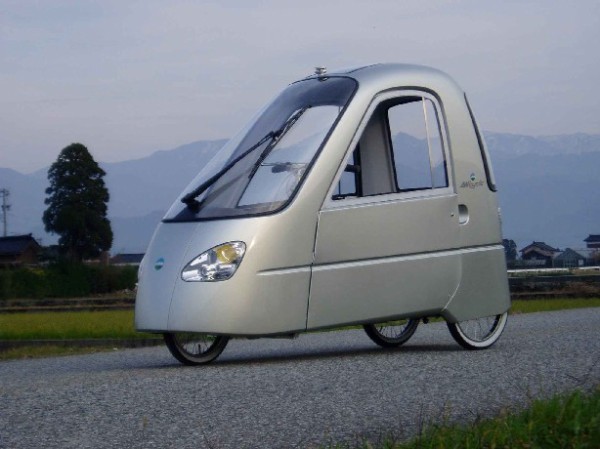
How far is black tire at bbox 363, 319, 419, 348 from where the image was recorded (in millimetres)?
10367

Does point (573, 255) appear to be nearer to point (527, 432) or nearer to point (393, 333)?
point (393, 333)

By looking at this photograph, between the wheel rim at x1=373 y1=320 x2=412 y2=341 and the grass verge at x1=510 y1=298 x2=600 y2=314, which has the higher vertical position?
the wheel rim at x1=373 y1=320 x2=412 y2=341

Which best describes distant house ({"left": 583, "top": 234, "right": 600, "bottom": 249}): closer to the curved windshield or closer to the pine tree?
the pine tree

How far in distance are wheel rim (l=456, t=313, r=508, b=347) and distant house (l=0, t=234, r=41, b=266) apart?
86.2 metres

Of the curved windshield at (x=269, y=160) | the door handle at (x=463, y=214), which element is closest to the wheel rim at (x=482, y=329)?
the door handle at (x=463, y=214)

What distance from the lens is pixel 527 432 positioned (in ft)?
16.5

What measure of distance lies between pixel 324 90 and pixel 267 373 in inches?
96.7

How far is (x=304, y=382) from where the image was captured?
7102mm

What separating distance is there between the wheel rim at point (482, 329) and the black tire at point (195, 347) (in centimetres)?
193

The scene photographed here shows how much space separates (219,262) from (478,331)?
8.50ft

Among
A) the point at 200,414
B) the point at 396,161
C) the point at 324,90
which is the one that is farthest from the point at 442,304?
the point at 200,414

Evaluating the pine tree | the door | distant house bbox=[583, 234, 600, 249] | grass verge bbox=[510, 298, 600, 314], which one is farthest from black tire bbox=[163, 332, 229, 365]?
distant house bbox=[583, 234, 600, 249]

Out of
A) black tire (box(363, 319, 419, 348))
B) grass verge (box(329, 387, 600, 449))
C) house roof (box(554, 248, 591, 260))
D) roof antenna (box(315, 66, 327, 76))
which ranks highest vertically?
roof antenna (box(315, 66, 327, 76))

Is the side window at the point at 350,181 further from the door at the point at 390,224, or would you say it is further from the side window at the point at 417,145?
the side window at the point at 417,145
